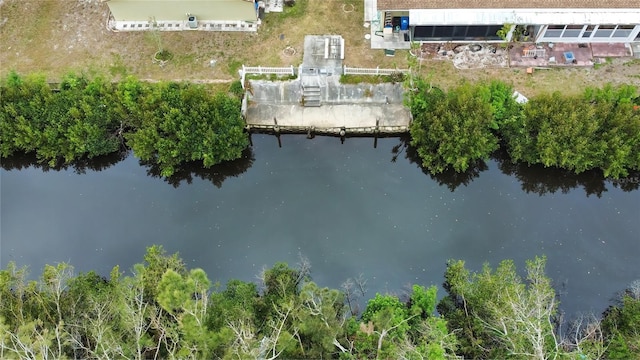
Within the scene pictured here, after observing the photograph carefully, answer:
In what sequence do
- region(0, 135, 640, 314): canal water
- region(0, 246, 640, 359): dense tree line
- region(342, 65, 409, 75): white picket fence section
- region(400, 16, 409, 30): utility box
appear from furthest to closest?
region(400, 16, 409, 30): utility box < region(342, 65, 409, 75): white picket fence section < region(0, 135, 640, 314): canal water < region(0, 246, 640, 359): dense tree line

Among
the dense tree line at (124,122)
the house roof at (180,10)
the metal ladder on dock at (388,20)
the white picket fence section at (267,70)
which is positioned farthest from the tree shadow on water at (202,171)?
the metal ladder on dock at (388,20)

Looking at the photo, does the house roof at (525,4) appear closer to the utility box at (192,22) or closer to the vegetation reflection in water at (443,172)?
the vegetation reflection in water at (443,172)

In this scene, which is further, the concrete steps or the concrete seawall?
the concrete steps

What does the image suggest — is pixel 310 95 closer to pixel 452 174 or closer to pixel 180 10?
pixel 452 174

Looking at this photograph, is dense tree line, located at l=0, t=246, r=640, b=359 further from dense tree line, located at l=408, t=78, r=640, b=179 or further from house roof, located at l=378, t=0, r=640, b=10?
house roof, located at l=378, t=0, r=640, b=10

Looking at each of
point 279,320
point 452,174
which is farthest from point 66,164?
point 452,174

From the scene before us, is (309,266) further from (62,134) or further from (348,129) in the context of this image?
(62,134)

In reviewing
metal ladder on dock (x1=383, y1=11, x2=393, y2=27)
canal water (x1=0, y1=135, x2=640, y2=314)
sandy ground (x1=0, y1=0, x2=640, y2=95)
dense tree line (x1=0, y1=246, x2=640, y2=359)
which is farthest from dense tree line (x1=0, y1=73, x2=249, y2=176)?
metal ladder on dock (x1=383, y1=11, x2=393, y2=27)
